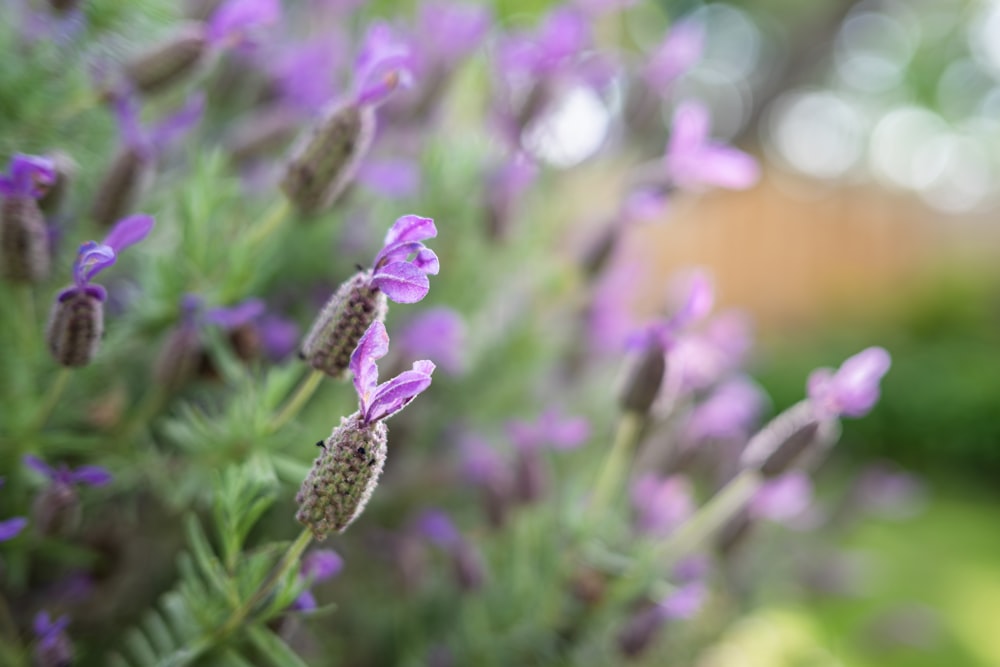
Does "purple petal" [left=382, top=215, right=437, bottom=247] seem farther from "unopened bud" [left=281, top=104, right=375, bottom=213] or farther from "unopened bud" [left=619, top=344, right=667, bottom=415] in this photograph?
"unopened bud" [left=619, top=344, right=667, bottom=415]

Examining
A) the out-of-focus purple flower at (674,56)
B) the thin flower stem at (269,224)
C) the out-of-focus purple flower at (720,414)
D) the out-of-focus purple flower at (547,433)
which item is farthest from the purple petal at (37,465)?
the out-of-focus purple flower at (674,56)

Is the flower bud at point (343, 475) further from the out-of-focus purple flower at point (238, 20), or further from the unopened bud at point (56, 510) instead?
the out-of-focus purple flower at point (238, 20)

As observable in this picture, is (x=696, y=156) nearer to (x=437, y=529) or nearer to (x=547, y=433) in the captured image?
(x=547, y=433)

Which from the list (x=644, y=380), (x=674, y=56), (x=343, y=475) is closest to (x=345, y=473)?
(x=343, y=475)

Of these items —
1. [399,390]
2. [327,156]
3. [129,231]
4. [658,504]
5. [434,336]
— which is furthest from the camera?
[658,504]

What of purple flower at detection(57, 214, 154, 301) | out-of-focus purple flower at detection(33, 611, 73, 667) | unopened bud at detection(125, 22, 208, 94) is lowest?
out-of-focus purple flower at detection(33, 611, 73, 667)

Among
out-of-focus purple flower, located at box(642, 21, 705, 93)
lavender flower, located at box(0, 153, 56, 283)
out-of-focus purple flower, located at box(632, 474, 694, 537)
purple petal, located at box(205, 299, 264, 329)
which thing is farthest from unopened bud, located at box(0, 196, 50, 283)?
out-of-focus purple flower, located at box(642, 21, 705, 93)
